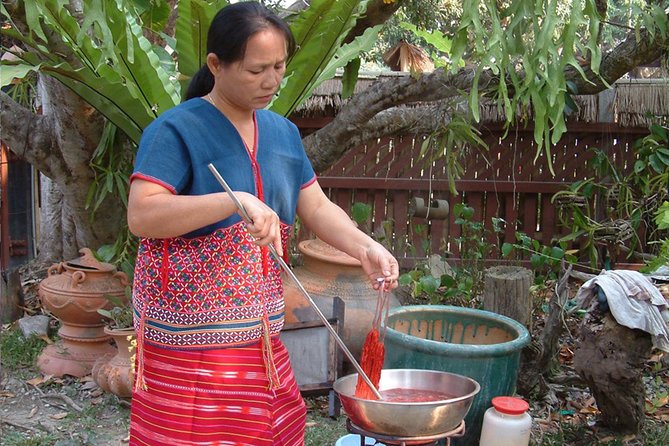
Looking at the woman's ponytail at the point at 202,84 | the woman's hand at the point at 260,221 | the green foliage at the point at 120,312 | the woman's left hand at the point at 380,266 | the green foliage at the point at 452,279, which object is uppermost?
the woman's ponytail at the point at 202,84

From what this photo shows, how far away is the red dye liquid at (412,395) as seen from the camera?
2.15m

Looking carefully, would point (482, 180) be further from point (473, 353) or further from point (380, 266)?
point (380, 266)

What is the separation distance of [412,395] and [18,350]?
12.0ft

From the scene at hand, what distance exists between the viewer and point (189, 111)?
1.83 m

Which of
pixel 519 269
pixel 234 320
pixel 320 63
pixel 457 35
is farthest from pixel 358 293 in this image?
pixel 234 320

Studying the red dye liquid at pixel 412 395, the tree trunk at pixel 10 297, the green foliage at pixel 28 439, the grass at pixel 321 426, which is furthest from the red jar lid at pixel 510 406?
the tree trunk at pixel 10 297

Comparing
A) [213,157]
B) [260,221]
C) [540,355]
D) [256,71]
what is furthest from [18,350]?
[260,221]

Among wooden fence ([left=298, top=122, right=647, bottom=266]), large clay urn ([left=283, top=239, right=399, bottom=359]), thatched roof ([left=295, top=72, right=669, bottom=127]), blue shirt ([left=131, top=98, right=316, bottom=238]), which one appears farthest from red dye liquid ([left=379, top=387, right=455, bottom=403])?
wooden fence ([left=298, top=122, right=647, bottom=266])

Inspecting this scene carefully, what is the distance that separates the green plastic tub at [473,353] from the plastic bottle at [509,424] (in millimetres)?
269

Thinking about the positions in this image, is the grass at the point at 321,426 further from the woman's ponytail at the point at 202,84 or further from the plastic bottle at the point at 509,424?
the woman's ponytail at the point at 202,84

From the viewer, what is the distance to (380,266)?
1940mm

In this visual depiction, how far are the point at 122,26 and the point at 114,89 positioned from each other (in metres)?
0.51

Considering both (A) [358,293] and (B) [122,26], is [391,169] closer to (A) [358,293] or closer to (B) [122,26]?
(A) [358,293]

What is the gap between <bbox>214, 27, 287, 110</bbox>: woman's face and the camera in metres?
1.75
